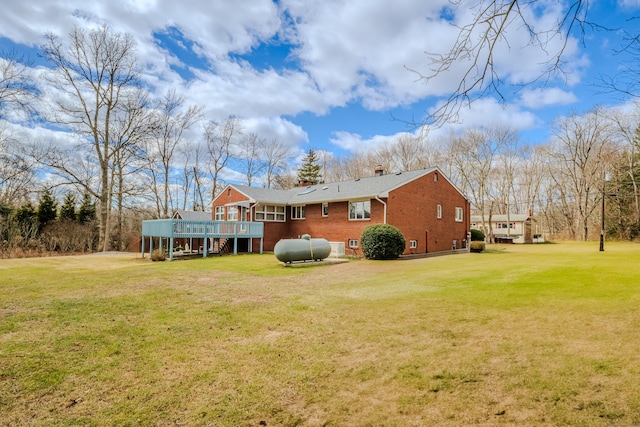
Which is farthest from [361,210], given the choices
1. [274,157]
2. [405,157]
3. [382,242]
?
[274,157]

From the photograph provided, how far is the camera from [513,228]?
151 feet

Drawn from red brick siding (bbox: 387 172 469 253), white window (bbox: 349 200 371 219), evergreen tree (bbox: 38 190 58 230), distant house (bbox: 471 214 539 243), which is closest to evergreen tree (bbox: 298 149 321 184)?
distant house (bbox: 471 214 539 243)

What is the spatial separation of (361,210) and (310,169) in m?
28.7

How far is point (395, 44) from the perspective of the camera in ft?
14.3

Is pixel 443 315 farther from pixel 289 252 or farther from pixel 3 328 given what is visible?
pixel 289 252

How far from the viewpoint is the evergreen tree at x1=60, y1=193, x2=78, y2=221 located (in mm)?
29078

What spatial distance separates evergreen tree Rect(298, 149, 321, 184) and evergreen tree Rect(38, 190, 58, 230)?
29.6 metres

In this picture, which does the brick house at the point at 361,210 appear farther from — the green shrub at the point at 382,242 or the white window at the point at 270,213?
the green shrub at the point at 382,242

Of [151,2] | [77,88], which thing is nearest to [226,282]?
[151,2]

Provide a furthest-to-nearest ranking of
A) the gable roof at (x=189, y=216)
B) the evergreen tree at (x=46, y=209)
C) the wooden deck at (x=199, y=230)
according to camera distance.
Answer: the gable roof at (x=189, y=216) < the evergreen tree at (x=46, y=209) < the wooden deck at (x=199, y=230)

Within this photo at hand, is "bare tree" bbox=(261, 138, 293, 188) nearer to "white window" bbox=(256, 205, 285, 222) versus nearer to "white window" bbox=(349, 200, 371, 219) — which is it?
"white window" bbox=(256, 205, 285, 222)

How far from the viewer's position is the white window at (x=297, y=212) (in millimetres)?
26156

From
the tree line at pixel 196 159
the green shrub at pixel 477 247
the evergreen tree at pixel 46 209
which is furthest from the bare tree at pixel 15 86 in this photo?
the green shrub at pixel 477 247

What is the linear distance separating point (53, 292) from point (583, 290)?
A: 1364 cm
